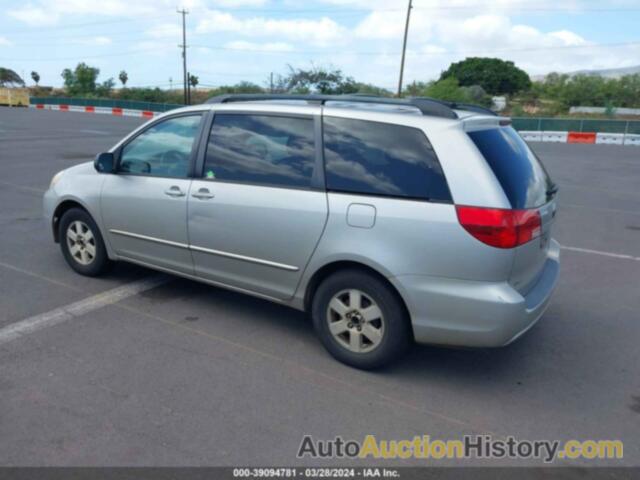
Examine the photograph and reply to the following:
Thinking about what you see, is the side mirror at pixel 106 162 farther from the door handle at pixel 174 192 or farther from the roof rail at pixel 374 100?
the roof rail at pixel 374 100

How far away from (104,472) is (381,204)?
2.18 metres

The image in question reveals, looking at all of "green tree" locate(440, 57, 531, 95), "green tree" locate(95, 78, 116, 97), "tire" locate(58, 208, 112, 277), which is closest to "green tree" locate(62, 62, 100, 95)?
"green tree" locate(95, 78, 116, 97)

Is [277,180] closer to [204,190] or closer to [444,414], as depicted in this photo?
[204,190]

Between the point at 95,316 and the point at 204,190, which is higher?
the point at 204,190

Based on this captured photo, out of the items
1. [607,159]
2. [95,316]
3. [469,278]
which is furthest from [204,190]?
[607,159]

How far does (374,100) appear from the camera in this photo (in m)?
4.30


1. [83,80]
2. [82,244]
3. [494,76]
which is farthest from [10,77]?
[82,244]

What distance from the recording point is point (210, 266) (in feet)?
15.1

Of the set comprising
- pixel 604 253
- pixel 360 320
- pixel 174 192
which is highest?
pixel 174 192

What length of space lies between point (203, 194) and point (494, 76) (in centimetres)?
8955

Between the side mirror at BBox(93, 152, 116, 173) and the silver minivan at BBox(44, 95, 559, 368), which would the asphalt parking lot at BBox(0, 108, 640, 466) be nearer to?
the silver minivan at BBox(44, 95, 559, 368)

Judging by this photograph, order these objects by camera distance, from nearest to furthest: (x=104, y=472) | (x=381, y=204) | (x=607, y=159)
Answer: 1. (x=104, y=472)
2. (x=381, y=204)
3. (x=607, y=159)

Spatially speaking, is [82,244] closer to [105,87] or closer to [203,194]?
[203,194]

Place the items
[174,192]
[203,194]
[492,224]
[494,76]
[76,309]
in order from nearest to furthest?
[492,224]
[203,194]
[174,192]
[76,309]
[494,76]
